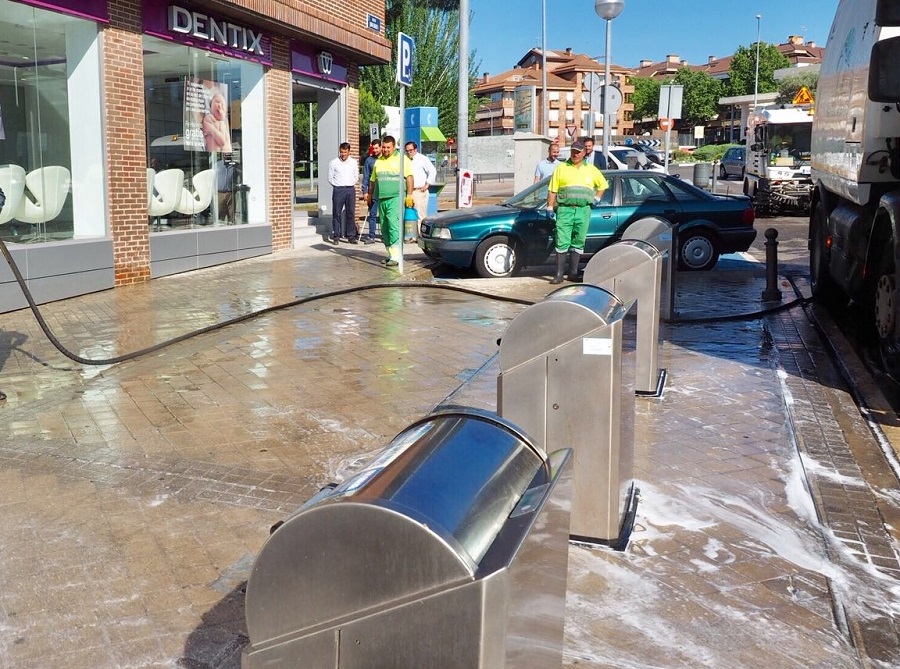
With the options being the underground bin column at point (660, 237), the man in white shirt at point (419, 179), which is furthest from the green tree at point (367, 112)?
the underground bin column at point (660, 237)

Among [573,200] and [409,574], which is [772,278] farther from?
[409,574]

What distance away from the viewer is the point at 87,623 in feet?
12.0

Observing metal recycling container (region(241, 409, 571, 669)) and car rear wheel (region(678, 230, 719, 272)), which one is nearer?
metal recycling container (region(241, 409, 571, 669))

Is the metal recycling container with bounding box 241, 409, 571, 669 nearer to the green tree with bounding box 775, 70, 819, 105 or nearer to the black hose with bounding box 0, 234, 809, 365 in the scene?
the black hose with bounding box 0, 234, 809, 365

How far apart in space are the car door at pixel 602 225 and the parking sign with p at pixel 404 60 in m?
3.21

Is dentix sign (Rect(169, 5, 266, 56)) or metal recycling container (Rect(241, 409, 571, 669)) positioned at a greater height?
dentix sign (Rect(169, 5, 266, 56))

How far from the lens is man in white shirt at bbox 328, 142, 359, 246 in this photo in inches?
682

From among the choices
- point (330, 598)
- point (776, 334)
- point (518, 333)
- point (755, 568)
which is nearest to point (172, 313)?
point (776, 334)

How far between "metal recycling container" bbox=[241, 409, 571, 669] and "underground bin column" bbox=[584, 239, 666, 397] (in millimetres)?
4900

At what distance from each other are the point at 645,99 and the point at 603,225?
107 metres

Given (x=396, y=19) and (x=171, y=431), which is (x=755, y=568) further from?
(x=396, y=19)

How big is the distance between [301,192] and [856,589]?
108 feet

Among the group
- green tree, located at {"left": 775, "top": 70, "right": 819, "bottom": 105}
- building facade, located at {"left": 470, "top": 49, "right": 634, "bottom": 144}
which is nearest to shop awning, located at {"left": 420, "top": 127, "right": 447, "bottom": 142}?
green tree, located at {"left": 775, "top": 70, "right": 819, "bottom": 105}

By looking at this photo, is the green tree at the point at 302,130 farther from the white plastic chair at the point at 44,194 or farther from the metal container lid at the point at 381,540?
the metal container lid at the point at 381,540
